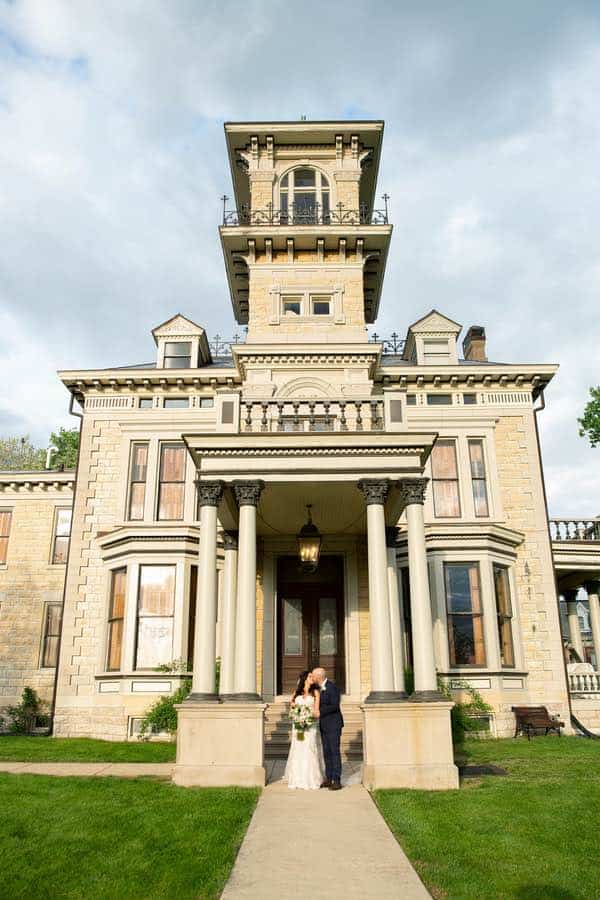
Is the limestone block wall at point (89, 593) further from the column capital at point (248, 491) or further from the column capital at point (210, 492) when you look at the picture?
the column capital at point (248, 491)

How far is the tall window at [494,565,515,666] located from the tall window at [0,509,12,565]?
15.3 m

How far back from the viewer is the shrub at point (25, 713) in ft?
64.2

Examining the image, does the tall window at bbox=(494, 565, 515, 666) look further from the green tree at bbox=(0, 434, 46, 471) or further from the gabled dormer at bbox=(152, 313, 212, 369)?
the green tree at bbox=(0, 434, 46, 471)

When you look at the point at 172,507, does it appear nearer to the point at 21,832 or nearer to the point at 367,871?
the point at 21,832

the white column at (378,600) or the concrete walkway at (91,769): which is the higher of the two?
the white column at (378,600)

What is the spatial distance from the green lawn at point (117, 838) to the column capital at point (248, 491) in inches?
183

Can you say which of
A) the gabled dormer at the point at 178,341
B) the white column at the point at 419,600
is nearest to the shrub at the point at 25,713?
the gabled dormer at the point at 178,341

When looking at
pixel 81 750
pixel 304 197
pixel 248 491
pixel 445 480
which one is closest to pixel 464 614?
pixel 445 480

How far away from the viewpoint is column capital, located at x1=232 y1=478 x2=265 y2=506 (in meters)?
12.2

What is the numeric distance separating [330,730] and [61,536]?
14.4 metres

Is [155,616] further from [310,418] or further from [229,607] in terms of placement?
[310,418]

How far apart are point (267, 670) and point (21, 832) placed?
10.1 meters

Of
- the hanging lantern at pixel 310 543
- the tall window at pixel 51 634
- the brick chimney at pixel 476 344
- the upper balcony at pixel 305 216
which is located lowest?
the tall window at pixel 51 634

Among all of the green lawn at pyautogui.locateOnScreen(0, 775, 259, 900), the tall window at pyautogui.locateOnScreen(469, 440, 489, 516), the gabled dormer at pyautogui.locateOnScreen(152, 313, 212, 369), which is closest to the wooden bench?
the tall window at pyautogui.locateOnScreen(469, 440, 489, 516)
